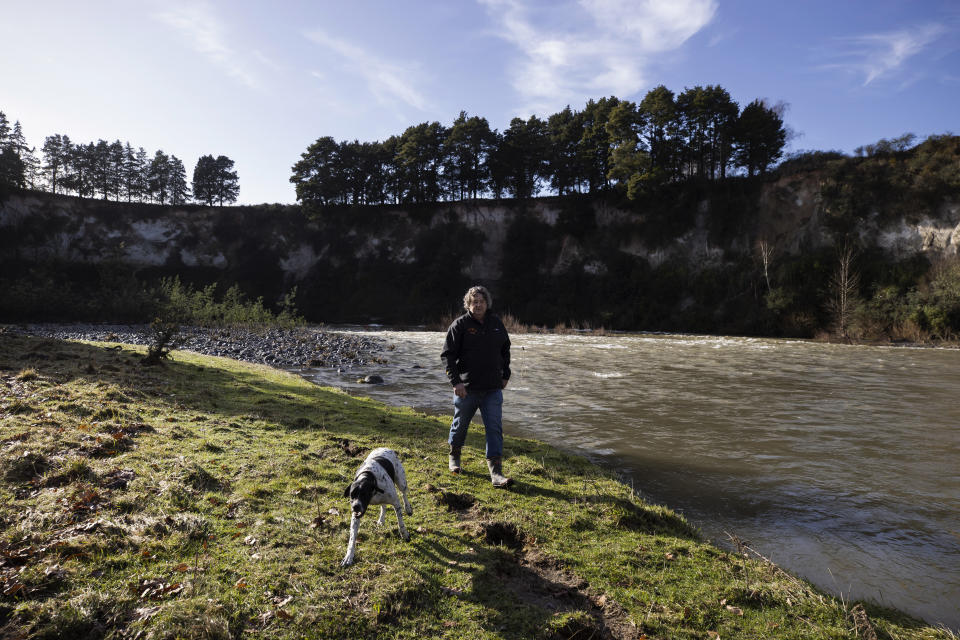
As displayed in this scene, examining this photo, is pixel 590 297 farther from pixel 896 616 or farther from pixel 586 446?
pixel 896 616

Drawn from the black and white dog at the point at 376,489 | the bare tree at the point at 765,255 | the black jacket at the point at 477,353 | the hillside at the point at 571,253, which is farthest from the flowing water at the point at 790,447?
the bare tree at the point at 765,255

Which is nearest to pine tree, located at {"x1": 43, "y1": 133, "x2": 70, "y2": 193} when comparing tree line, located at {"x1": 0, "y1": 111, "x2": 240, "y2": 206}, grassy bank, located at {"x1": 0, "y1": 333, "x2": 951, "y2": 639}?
tree line, located at {"x1": 0, "y1": 111, "x2": 240, "y2": 206}

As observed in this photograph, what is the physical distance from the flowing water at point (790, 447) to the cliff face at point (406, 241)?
28.0 meters

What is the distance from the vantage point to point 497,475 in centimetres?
532

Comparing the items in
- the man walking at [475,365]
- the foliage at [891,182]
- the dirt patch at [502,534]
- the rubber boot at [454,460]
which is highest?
the foliage at [891,182]

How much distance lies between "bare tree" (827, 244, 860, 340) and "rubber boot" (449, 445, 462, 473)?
107 feet

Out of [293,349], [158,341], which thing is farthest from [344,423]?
[293,349]

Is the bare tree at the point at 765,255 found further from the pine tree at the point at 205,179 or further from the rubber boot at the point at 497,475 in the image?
the pine tree at the point at 205,179

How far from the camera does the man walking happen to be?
224 inches

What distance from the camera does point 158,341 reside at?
10961 mm

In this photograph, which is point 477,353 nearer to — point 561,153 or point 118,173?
point 561,153

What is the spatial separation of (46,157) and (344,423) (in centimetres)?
8046

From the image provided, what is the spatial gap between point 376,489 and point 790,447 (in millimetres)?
7238

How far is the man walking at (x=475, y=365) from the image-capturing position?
224 inches
